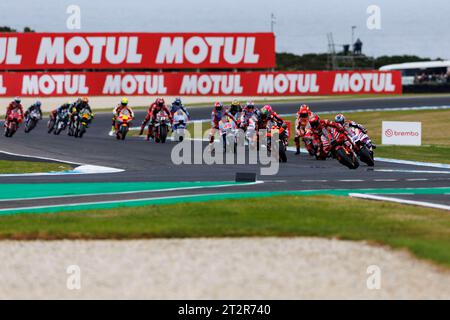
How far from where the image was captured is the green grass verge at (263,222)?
1241 centimetres

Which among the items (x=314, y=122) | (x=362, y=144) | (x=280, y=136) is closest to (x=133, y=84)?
(x=280, y=136)

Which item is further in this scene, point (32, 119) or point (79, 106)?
point (32, 119)

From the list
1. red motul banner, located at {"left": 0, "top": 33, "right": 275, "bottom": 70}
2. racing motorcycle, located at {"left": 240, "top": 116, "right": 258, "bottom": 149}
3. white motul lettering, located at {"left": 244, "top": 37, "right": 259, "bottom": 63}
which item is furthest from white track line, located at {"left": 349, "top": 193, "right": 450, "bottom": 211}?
white motul lettering, located at {"left": 244, "top": 37, "right": 259, "bottom": 63}

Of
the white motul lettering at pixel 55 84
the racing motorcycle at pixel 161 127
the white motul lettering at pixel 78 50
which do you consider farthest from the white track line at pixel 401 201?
the white motul lettering at pixel 78 50

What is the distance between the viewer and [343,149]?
76.8 ft

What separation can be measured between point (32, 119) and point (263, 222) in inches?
1053

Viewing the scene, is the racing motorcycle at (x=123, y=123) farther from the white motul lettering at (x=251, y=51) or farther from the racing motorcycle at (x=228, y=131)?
the white motul lettering at (x=251, y=51)

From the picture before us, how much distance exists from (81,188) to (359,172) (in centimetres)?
659

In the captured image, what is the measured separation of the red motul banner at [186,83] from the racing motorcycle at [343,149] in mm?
35891

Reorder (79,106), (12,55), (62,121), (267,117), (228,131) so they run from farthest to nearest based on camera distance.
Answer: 1. (12,55)
2. (62,121)
3. (79,106)
4. (228,131)
5. (267,117)

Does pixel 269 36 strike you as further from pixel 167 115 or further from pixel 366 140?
pixel 366 140

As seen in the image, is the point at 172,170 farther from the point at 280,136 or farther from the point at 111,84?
the point at 111,84

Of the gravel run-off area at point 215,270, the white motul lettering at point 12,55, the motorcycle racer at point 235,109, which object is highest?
the white motul lettering at point 12,55
